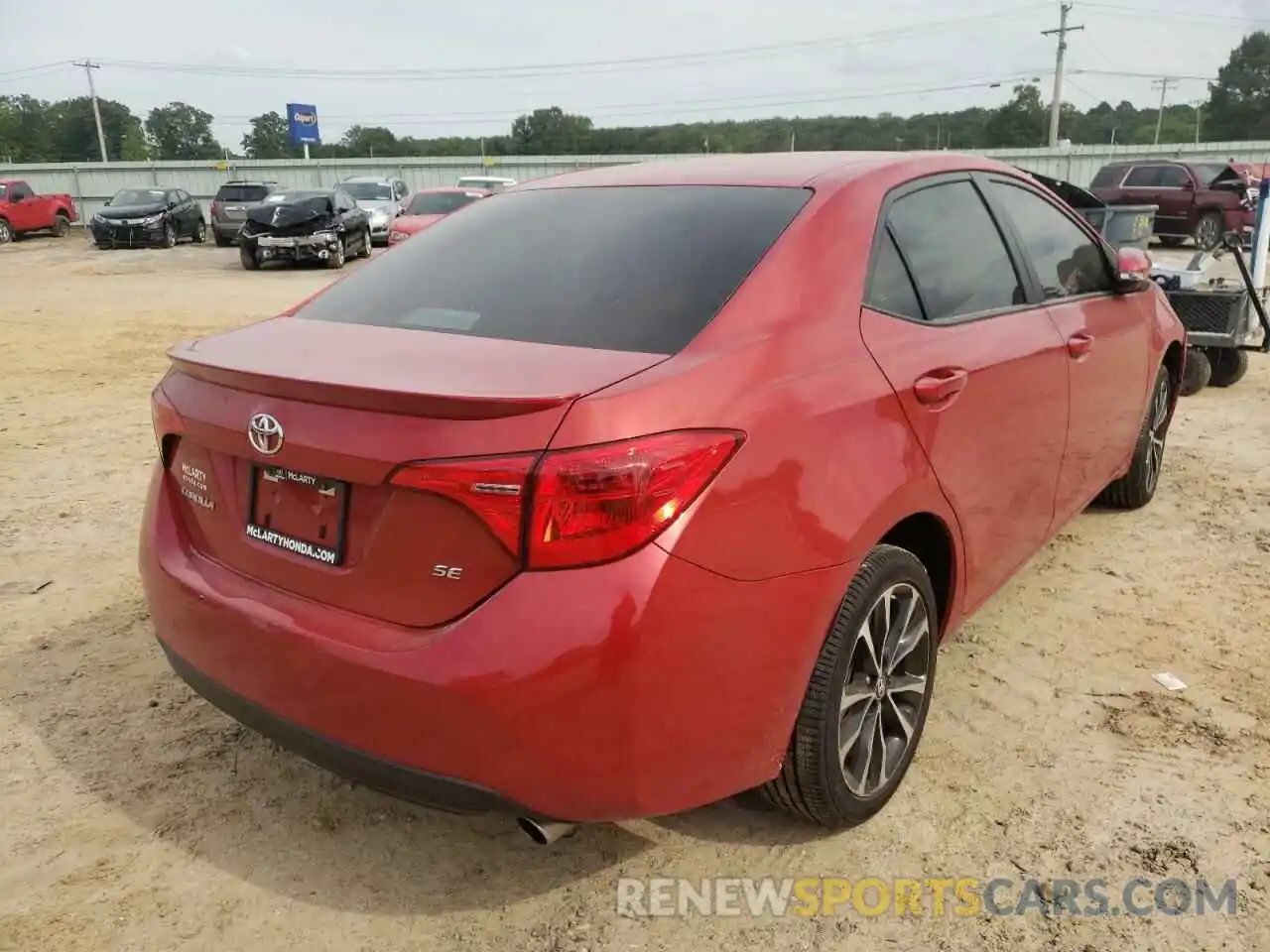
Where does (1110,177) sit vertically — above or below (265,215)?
above

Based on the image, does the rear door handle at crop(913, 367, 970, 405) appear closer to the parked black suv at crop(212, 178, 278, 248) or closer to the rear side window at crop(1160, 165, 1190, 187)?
the rear side window at crop(1160, 165, 1190, 187)

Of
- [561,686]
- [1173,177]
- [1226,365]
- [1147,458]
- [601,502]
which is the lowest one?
[1226,365]

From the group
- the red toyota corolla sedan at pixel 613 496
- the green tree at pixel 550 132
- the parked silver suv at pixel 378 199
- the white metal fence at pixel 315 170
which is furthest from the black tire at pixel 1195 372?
the green tree at pixel 550 132

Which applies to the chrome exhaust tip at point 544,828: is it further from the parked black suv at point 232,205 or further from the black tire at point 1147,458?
the parked black suv at point 232,205

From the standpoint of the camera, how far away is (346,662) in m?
2.01

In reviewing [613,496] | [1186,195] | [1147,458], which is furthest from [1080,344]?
[1186,195]

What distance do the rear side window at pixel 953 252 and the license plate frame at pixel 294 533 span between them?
164 centimetres

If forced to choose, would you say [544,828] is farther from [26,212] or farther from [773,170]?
[26,212]

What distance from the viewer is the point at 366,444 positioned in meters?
1.96

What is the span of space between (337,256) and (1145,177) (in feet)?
53.0

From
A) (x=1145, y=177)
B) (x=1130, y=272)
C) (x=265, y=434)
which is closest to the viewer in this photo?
(x=265, y=434)

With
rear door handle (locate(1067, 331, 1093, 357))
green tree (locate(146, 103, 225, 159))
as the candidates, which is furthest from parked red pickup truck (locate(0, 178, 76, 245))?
green tree (locate(146, 103, 225, 159))

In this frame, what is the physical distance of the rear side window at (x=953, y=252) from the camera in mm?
2771

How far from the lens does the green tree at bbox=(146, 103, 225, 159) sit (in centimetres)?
Answer: 9830
